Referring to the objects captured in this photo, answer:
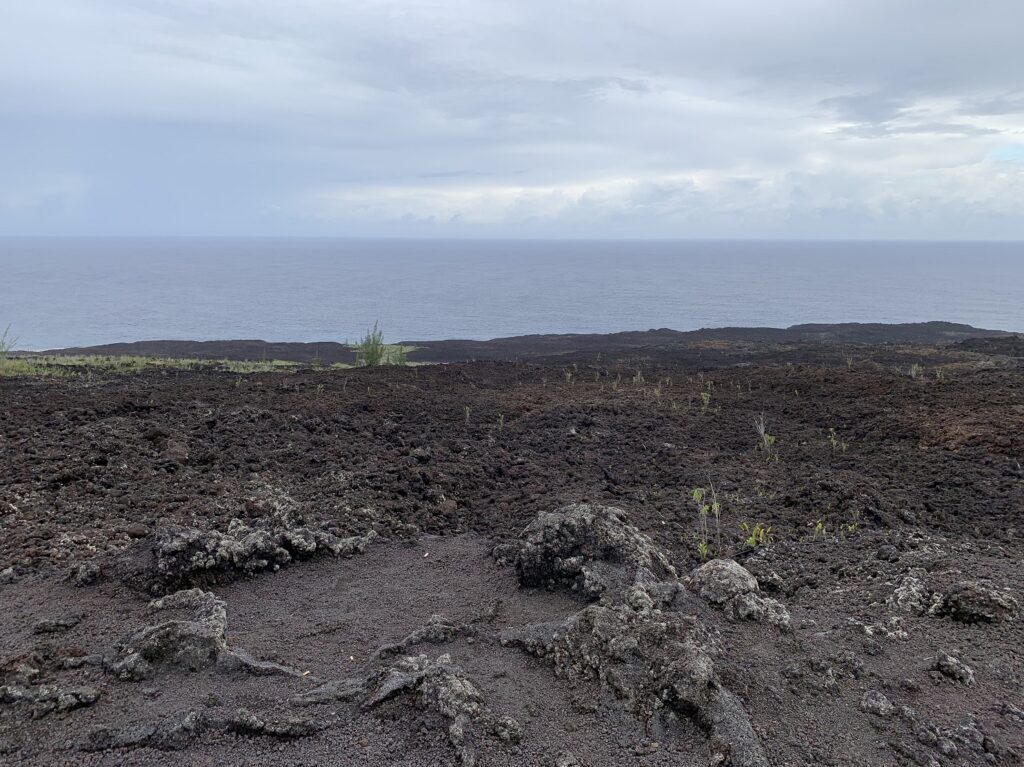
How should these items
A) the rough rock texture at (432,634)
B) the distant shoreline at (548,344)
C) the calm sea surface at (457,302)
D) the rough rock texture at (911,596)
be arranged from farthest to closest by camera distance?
the calm sea surface at (457,302)
the distant shoreline at (548,344)
the rough rock texture at (911,596)
the rough rock texture at (432,634)

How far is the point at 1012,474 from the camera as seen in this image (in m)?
8.67

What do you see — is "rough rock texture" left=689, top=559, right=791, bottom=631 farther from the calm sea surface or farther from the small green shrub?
the calm sea surface

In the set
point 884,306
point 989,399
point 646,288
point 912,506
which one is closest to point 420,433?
point 912,506

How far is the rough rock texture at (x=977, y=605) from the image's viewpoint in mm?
5027

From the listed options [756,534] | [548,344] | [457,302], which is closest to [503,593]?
[756,534]

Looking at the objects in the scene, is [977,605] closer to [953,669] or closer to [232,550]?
[953,669]

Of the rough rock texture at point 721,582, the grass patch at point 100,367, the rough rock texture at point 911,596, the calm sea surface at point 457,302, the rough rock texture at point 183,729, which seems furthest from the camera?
the calm sea surface at point 457,302

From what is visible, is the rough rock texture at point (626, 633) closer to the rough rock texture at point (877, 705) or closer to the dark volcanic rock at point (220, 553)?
the rough rock texture at point (877, 705)

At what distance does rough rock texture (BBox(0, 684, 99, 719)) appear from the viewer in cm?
394

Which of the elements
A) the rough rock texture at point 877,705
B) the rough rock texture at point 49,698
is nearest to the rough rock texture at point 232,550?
the rough rock texture at point 49,698

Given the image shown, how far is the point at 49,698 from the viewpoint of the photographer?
3988mm

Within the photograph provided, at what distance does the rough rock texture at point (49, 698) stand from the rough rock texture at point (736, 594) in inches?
151

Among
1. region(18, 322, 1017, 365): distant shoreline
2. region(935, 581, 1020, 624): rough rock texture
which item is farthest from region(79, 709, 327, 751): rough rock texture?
region(18, 322, 1017, 365): distant shoreline

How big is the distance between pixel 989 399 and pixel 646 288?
91774mm
